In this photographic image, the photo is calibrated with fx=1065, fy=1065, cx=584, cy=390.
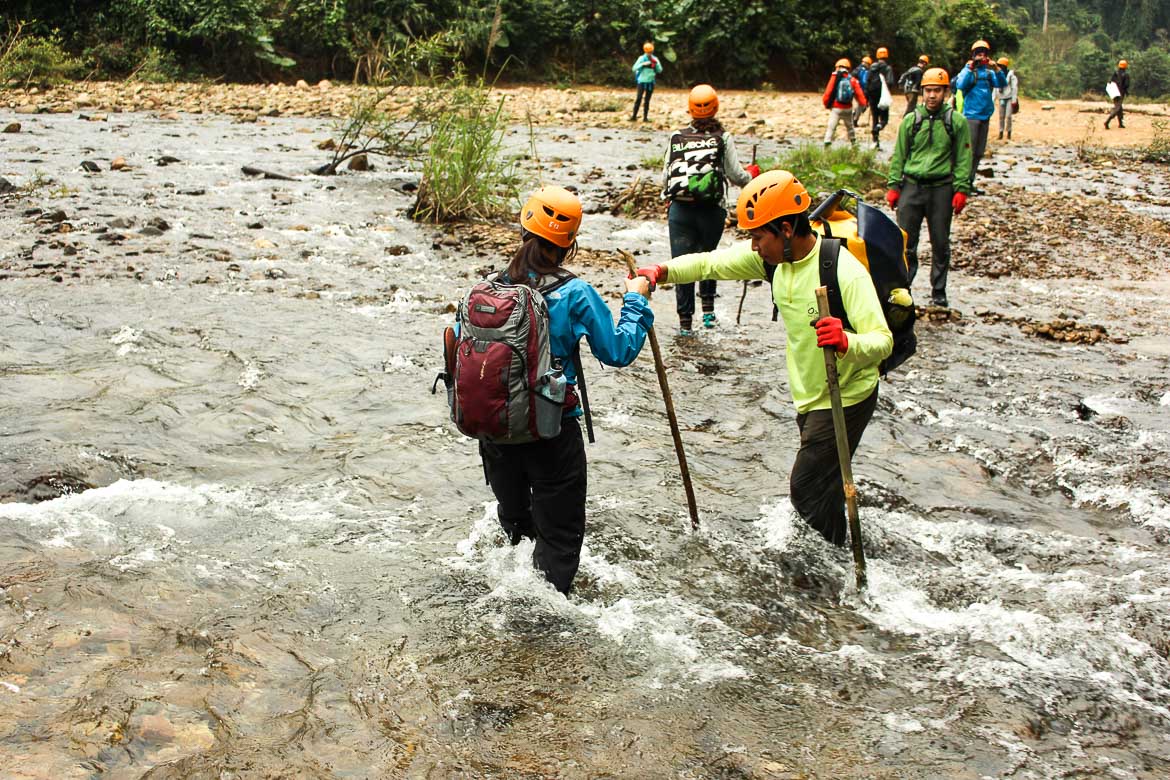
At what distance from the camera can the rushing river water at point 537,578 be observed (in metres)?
3.78

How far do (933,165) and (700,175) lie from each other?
7.73 ft

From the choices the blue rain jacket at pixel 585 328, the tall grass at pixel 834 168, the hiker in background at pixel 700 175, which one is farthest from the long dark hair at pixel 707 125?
the tall grass at pixel 834 168

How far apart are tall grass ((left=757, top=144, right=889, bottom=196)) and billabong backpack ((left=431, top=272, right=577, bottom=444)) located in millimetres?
10125

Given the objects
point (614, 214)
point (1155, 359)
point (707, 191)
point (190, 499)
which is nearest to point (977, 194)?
point (614, 214)

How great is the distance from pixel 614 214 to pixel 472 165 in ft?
6.81

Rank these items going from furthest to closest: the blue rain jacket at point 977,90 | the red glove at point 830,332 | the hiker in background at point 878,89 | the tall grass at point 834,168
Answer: the hiker in background at point 878,89, the tall grass at point 834,168, the blue rain jacket at point 977,90, the red glove at point 830,332

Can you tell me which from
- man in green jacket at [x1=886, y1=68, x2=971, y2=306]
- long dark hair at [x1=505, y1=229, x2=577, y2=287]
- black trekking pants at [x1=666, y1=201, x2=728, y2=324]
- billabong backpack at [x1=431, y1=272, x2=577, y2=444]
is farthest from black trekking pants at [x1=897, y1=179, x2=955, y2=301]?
billabong backpack at [x1=431, y1=272, x2=577, y2=444]

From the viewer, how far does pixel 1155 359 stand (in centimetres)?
853

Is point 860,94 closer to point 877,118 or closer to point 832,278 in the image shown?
point 877,118

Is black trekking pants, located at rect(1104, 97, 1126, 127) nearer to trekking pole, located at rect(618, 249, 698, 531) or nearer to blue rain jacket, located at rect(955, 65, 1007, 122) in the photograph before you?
blue rain jacket, located at rect(955, 65, 1007, 122)

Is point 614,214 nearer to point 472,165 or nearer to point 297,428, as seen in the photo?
point 472,165

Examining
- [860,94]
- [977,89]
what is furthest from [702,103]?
[860,94]

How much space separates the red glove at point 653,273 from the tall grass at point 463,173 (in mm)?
7316

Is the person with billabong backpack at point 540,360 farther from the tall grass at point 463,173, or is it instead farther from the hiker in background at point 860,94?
the hiker in background at point 860,94
